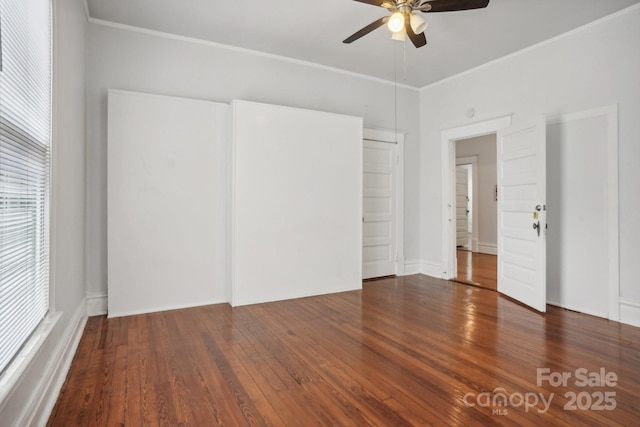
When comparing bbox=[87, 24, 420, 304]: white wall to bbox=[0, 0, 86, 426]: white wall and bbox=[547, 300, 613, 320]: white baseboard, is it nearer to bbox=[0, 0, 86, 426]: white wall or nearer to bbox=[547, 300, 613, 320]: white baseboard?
bbox=[0, 0, 86, 426]: white wall

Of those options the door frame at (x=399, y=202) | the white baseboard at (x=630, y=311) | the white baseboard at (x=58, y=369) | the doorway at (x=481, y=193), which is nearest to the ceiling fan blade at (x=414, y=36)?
the door frame at (x=399, y=202)

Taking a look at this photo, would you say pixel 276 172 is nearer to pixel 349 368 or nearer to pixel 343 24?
pixel 343 24

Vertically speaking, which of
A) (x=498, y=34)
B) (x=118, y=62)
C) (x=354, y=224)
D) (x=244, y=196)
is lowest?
(x=354, y=224)

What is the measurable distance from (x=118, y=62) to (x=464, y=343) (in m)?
4.34

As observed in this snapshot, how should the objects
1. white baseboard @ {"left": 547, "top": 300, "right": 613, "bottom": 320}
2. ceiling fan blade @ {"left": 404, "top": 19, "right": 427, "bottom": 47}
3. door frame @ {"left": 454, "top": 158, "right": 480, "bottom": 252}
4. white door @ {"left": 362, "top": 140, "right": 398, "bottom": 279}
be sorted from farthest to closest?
door frame @ {"left": 454, "top": 158, "right": 480, "bottom": 252}
white door @ {"left": 362, "top": 140, "right": 398, "bottom": 279}
white baseboard @ {"left": 547, "top": 300, "right": 613, "bottom": 320}
ceiling fan blade @ {"left": 404, "top": 19, "right": 427, "bottom": 47}

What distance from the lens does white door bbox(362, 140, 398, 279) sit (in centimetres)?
532

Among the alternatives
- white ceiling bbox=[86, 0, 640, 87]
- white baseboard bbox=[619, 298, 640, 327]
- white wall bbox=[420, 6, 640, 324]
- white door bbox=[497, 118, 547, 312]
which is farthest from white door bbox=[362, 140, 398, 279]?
white baseboard bbox=[619, 298, 640, 327]

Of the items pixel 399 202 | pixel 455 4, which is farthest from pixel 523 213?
pixel 455 4

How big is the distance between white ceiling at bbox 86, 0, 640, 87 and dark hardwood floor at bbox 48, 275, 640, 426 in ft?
9.97

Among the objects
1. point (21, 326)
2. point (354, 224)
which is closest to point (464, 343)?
point (354, 224)

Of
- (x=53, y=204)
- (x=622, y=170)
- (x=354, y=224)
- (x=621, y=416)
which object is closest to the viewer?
(x=621, y=416)

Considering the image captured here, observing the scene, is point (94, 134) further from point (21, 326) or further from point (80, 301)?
point (21, 326)

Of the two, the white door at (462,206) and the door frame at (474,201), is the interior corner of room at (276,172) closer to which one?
the door frame at (474,201)

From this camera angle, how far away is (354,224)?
4.72 meters
